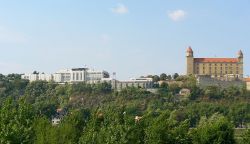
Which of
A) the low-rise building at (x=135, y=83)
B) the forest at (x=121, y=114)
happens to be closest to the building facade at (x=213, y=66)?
the forest at (x=121, y=114)

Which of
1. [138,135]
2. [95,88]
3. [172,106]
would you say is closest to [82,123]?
[138,135]

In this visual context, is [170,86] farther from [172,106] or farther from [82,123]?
[82,123]

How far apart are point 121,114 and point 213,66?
334 ft

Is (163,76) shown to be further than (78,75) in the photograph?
No

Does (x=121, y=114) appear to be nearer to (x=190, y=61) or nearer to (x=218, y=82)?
(x=218, y=82)

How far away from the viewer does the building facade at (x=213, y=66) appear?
142375mm

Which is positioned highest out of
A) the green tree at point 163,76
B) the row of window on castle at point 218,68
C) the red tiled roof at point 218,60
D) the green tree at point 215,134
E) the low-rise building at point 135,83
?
the red tiled roof at point 218,60

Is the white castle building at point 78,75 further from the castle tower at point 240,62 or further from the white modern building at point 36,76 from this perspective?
the castle tower at point 240,62

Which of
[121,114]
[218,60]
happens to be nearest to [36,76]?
[218,60]

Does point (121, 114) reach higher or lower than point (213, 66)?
lower

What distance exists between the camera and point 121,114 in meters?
43.7

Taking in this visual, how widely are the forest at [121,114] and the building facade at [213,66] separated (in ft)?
31.1

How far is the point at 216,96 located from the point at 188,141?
74.6 metres

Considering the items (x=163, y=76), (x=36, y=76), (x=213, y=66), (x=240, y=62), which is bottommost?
(x=163, y=76)
